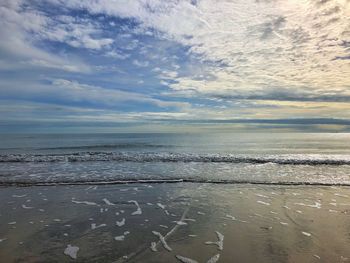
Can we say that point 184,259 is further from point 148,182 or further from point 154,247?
point 148,182

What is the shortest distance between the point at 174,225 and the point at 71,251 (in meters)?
2.74

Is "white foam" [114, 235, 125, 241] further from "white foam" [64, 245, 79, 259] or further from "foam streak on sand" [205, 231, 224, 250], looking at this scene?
"foam streak on sand" [205, 231, 224, 250]

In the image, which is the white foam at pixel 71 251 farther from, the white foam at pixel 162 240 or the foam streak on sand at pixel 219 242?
the foam streak on sand at pixel 219 242

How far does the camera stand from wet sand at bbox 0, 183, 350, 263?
5.62 m

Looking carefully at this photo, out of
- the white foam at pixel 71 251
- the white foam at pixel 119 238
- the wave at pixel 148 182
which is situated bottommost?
the wave at pixel 148 182

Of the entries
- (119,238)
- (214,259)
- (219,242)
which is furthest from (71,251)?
(219,242)

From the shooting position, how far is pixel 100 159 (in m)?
23.6

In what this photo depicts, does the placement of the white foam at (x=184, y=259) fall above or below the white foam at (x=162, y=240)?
above

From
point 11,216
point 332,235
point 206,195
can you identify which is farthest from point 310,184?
point 11,216

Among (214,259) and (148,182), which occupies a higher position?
(214,259)

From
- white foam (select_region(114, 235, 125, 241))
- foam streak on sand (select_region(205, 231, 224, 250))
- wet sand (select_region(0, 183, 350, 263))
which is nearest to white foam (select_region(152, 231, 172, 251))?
wet sand (select_region(0, 183, 350, 263))

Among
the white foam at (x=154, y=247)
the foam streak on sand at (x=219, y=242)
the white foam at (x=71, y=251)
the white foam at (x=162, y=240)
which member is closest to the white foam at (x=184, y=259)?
the white foam at (x=162, y=240)

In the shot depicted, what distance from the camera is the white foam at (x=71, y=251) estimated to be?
552 centimetres

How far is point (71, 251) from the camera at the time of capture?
225 inches
